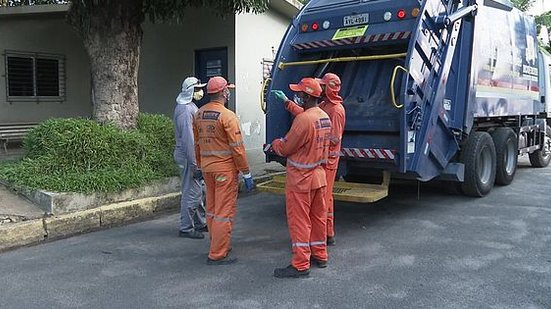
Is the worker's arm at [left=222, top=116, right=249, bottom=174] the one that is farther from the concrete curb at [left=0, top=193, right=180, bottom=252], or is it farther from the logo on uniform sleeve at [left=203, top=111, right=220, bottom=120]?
the concrete curb at [left=0, top=193, right=180, bottom=252]

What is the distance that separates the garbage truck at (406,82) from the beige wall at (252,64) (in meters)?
3.73

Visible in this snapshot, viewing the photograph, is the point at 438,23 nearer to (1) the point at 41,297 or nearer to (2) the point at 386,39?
(2) the point at 386,39

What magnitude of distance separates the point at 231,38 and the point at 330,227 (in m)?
6.02

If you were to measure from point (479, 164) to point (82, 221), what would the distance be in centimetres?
513

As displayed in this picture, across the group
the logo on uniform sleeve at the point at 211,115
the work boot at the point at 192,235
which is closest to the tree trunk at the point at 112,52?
the work boot at the point at 192,235

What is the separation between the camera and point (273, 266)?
15.0 ft

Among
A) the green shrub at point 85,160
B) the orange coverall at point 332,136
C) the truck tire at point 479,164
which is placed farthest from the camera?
the truck tire at point 479,164

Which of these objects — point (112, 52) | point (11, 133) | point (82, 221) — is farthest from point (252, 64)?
point (82, 221)

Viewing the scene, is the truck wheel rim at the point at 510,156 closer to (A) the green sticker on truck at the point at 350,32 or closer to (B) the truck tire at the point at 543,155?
(B) the truck tire at the point at 543,155

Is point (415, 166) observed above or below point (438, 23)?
below

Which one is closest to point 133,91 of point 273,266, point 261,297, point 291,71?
point 291,71

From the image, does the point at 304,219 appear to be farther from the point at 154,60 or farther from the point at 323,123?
the point at 154,60

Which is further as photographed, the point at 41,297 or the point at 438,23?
the point at 438,23

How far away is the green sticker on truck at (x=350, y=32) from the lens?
19.7ft
